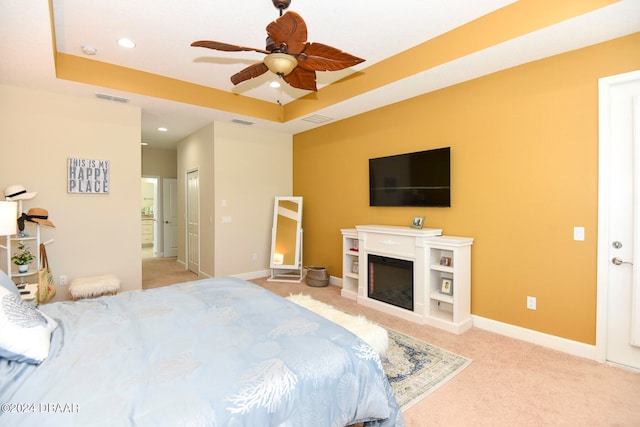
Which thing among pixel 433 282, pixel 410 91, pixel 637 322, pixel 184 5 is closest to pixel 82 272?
pixel 184 5

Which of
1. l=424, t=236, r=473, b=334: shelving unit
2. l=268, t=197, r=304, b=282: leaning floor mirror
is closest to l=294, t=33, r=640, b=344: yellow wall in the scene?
l=424, t=236, r=473, b=334: shelving unit

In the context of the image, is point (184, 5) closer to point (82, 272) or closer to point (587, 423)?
point (82, 272)

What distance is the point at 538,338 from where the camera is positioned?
2.85 metres

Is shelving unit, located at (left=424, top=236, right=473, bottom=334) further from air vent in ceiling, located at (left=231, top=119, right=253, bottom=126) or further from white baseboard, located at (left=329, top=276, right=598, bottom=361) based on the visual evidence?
air vent in ceiling, located at (left=231, top=119, right=253, bottom=126)

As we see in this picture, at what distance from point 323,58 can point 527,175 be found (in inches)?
86.1

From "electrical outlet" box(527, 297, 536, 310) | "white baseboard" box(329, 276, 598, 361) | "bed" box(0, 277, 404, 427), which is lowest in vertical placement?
"white baseboard" box(329, 276, 598, 361)

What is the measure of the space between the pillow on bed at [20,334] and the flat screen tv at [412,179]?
3.47 metres

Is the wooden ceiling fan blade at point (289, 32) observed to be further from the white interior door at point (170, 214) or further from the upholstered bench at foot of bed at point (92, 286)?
the white interior door at point (170, 214)

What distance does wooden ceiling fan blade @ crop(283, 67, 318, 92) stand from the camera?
2518mm

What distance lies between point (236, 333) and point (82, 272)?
3.38m

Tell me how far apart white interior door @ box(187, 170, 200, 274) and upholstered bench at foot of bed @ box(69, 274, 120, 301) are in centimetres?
209

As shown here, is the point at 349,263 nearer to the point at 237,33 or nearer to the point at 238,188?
the point at 238,188

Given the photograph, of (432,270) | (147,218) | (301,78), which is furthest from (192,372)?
(147,218)

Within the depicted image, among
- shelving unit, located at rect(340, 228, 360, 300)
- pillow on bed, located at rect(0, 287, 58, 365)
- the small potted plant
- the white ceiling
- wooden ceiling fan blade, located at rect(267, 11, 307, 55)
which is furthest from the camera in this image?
shelving unit, located at rect(340, 228, 360, 300)
